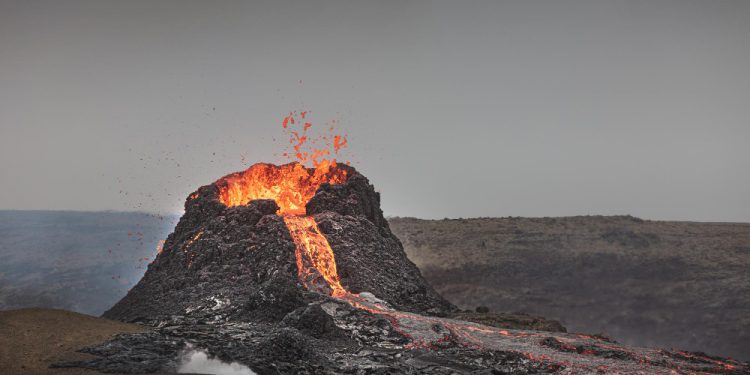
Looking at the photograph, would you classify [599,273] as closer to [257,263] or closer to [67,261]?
[257,263]

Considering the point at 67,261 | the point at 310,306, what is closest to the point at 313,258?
the point at 310,306

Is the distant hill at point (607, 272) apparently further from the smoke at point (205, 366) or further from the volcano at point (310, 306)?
the smoke at point (205, 366)

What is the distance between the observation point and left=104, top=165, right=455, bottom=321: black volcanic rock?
95.8 feet

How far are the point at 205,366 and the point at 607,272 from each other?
56.4 meters

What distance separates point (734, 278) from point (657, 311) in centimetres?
1017

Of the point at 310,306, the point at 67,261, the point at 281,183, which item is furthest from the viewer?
the point at 67,261

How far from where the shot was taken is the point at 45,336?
64.9 feet

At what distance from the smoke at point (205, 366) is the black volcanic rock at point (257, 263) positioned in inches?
272

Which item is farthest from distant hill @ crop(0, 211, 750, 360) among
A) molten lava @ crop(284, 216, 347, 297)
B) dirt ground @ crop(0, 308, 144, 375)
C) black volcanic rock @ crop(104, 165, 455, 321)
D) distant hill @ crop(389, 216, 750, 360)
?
dirt ground @ crop(0, 308, 144, 375)

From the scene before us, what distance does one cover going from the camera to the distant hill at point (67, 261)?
326 feet

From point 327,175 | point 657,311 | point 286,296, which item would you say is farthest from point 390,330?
point 657,311

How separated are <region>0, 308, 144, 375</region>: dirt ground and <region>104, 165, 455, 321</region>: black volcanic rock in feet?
20.0

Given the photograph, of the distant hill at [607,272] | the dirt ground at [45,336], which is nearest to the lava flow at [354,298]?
the dirt ground at [45,336]

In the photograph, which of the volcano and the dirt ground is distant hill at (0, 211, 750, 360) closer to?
the volcano
